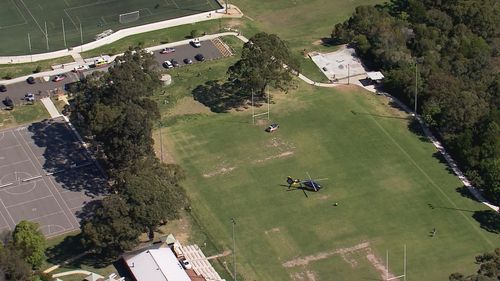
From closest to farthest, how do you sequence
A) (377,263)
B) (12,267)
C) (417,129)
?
(12,267), (377,263), (417,129)

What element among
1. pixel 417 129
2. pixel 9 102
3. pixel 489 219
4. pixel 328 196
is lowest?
pixel 489 219

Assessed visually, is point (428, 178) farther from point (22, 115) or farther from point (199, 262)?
point (22, 115)

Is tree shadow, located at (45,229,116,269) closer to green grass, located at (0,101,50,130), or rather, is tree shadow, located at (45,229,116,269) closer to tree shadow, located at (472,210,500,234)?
green grass, located at (0,101,50,130)

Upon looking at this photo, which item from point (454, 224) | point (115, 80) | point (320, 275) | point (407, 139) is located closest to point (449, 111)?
point (407, 139)

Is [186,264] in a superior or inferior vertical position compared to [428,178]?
inferior

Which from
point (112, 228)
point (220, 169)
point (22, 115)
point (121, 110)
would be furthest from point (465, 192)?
point (22, 115)

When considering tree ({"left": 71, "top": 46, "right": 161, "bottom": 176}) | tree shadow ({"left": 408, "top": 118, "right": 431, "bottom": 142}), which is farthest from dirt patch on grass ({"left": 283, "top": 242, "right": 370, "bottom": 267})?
tree shadow ({"left": 408, "top": 118, "right": 431, "bottom": 142})
